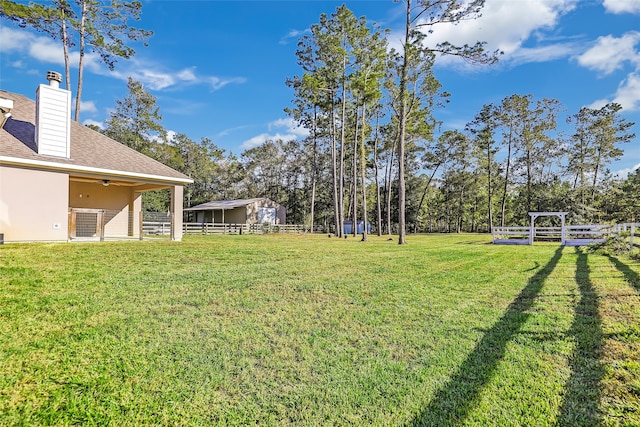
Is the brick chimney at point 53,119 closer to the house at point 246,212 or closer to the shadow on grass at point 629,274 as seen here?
the shadow on grass at point 629,274

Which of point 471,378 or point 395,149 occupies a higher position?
point 395,149

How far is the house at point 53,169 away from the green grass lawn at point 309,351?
13.0 ft

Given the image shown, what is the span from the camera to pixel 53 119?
9.69 m

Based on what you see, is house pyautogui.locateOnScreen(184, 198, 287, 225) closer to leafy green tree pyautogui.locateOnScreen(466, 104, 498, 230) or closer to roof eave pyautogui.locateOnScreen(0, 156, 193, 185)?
roof eave pyautogui.locateOnScreen(0, 156, 193, 185)

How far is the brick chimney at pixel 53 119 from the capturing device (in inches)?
371

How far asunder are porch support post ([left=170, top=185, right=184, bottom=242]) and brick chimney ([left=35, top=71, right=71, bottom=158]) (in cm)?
341

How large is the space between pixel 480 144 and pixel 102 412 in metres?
37.6

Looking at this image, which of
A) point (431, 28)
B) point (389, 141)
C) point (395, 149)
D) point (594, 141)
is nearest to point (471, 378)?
point (431, 28)

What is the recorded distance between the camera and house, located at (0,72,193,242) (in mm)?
8719

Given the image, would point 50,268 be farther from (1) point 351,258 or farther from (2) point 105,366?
(1) point 351,258

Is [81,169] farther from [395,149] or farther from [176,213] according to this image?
[395,149]

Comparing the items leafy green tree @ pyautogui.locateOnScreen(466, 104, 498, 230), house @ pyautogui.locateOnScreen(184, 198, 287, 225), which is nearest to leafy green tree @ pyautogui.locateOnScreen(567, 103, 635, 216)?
leafy green tree @ pyautogui.locateOnScreen(466, 104, 498, 230)

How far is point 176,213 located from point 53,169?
3.94 meters

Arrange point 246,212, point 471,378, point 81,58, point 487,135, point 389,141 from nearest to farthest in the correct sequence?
point 471,378 < point 81,58 < point 246,212 < point 389,141 < point 487,135
